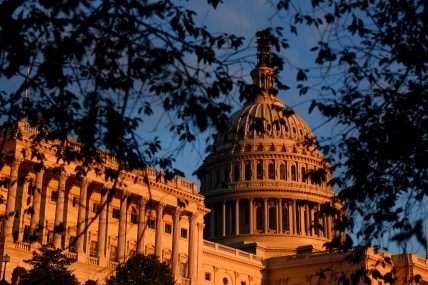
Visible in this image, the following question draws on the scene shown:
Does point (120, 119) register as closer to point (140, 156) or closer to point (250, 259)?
point (140, 156)

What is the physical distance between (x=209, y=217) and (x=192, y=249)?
48.8 metres

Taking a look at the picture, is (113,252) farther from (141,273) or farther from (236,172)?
(236,172)

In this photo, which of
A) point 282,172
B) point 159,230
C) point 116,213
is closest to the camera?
point 116,213

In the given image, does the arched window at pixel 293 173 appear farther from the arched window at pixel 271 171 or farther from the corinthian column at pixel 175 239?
the corinthian column at pixel 175 239

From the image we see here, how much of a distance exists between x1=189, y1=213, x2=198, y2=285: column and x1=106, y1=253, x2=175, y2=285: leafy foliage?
2046 cm

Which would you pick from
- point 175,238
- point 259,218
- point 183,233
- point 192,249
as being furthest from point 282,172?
point 175,238

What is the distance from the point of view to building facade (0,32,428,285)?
210 ft

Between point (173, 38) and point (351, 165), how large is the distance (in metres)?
6.43

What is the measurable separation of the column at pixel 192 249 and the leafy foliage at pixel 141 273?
67.1 feet

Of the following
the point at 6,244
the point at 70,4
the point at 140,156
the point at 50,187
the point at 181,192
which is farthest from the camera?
the point at 181,192

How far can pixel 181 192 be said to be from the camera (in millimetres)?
83625

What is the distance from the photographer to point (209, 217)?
132750 mm

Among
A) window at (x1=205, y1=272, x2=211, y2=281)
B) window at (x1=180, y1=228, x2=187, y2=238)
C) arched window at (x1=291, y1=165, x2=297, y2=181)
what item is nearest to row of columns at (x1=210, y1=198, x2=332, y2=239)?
arched window at (x1=291, y1=165, x2=297, y2=181)

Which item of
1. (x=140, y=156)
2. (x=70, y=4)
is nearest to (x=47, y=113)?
(x=140, y=156)
